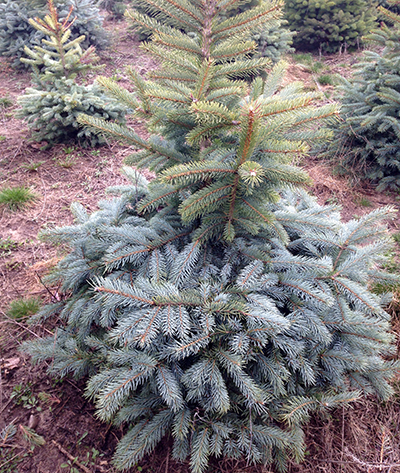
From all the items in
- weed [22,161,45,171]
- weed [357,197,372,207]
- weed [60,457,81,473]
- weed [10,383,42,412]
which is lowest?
weed [10,383,42,412]

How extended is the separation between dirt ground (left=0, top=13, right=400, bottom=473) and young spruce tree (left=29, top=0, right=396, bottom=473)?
0.31 m

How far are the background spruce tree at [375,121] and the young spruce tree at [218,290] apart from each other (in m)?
3.01

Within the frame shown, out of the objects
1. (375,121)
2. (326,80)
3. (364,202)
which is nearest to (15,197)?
(364,202)

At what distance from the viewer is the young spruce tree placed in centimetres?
162

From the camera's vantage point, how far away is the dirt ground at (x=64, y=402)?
1944 mm

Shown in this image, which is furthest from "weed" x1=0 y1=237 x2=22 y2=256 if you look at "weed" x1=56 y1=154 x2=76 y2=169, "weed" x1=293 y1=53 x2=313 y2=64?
"weed" x1=293 y1=53 x2=313 y2=64

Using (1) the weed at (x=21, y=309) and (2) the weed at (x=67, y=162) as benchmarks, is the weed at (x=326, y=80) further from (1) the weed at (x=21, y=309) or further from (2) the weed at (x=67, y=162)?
(1) the weed at (x=21, y=309)

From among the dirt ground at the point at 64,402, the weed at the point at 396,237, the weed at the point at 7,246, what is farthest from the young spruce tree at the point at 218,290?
the weed at the point at 396,237

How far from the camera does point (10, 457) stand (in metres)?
1.96

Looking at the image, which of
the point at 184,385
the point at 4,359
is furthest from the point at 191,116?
the point at 4,359

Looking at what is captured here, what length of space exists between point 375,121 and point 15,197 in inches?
197

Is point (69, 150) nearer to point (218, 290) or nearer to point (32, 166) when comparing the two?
point (32, 166)

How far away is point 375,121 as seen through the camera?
170 inches

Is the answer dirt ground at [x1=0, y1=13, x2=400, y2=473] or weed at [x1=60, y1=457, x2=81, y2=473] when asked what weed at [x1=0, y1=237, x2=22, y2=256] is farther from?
weed at [x1=60, y1=457, x2=81, y2=473]
